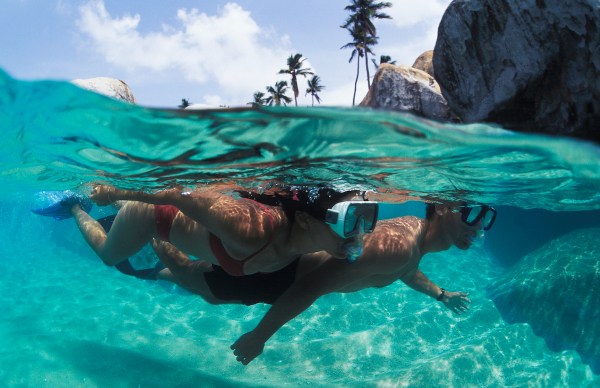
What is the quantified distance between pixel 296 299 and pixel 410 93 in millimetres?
14188

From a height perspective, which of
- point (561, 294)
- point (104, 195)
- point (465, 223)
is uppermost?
point (104, 195)

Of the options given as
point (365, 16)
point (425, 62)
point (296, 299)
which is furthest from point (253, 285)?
point (365, 16)

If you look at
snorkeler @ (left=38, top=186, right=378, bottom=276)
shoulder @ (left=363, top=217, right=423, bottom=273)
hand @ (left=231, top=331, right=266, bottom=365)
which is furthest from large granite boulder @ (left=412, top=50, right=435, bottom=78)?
hand @ (left=231, top=331, right=266, bottom=365)

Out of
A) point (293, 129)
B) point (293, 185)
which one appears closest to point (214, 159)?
point (293, 129)

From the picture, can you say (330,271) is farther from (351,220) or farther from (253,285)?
(253,285)

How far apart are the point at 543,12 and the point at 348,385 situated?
10.3 m

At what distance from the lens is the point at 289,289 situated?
17.4ft

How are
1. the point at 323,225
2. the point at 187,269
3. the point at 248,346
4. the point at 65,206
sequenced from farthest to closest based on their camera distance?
1. the point at 65,206
2. the point at 187,269
3. the point at 248,346
4. the point at 323,225

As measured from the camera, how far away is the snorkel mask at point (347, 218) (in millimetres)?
4430

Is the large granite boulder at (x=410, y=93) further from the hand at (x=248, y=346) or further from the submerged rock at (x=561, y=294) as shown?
the hand at (x=248, y=346)

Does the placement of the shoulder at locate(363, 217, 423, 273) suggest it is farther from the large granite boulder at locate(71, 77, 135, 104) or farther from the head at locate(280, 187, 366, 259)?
the large granite boulder at locate(71, 77, 135, 104)

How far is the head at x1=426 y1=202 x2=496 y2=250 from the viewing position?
18.9 ft

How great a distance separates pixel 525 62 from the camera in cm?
1015

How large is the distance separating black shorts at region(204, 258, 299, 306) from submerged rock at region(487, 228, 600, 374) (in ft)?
22.6
